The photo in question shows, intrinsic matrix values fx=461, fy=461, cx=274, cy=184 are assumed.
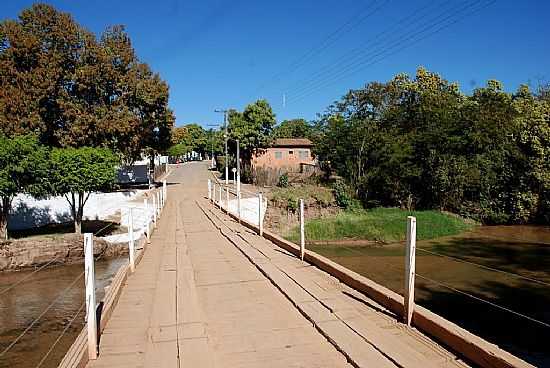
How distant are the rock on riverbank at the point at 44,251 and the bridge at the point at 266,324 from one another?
36.5 ft

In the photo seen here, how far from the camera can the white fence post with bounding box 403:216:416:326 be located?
4.29 meters

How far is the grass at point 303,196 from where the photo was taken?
2608cm

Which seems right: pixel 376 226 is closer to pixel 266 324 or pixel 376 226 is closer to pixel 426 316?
pixel 266 324

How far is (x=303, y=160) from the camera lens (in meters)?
45.5

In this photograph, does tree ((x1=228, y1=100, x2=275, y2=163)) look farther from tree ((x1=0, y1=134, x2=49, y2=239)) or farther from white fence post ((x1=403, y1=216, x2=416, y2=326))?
white fence post ((x1=403, y1=216, x2=416, y2=326))

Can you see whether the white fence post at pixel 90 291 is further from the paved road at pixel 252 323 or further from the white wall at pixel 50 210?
the white wall at pixel 50 210

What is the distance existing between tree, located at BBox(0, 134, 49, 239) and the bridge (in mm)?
11449

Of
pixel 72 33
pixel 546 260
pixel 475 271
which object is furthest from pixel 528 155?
pixel 72 33

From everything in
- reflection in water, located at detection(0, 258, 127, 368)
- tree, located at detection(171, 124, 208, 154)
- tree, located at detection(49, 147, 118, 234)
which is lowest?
reflection in water, located at detection(0, 258, 127, 368)

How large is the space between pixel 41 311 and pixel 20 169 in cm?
722

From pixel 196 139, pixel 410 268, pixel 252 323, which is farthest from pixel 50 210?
pixel 196 139

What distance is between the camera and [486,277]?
17.0 metres

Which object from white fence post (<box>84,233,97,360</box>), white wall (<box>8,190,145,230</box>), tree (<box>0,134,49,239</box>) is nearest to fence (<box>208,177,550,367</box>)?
white fence post (<box>84,233,97,360</box>)

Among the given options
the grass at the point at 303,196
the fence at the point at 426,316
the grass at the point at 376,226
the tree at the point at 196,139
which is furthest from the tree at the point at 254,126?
the tree at the point at 196,139
